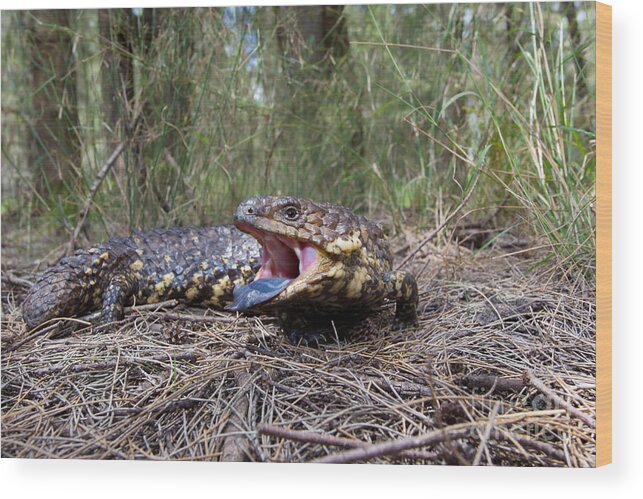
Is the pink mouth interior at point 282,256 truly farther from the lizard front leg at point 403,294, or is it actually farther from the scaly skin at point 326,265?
the lizard front leg at point 403,294

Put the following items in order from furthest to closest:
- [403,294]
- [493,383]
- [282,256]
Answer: [403,294], [282,256], [493,383]

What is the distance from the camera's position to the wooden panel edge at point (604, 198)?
2.41 m

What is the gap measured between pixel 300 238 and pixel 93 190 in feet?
6.37

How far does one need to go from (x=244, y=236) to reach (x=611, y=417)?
2.11m

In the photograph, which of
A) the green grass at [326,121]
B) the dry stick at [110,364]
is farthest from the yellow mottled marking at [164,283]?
the dry stick at [110,364]

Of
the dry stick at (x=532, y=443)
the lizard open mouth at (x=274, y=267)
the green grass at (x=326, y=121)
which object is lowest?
the dry stick at (x=532, y=443)

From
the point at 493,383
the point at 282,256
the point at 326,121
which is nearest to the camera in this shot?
the point at 493,383

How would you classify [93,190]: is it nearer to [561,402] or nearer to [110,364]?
[110,364]

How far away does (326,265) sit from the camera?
2.21 metres

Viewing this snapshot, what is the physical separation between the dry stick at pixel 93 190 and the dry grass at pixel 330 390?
1.03 m

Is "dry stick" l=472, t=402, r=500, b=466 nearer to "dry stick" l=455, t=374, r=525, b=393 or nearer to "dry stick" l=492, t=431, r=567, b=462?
"dry stick" l=492, t=431, r=567, b=462

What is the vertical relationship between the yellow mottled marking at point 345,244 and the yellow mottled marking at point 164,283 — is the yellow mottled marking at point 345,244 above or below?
above

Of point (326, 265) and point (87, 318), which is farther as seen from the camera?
point (87, 318)

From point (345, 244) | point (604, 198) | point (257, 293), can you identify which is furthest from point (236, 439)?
point (604, 198)
